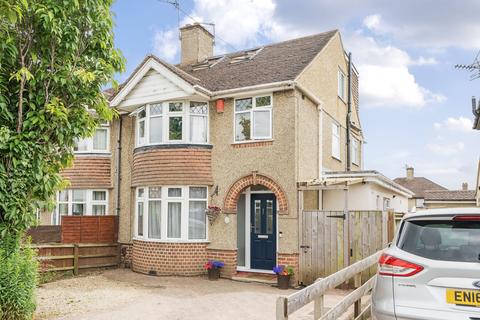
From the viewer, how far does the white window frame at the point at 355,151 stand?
63.8ft

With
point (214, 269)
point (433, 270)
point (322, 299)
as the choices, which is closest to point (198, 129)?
point (214, 269)

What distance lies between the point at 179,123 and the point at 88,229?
15.9 ft

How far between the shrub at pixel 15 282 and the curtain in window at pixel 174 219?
6.10 m

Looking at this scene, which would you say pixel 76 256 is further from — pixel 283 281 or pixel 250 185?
pixel 283 281

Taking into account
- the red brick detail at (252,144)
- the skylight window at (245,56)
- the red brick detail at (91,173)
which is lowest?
the red brick detail at (91,173)

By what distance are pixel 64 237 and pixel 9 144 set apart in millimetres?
8617

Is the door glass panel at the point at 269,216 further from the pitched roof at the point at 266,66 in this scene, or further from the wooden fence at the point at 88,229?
the wooden fence at the point at 88,229

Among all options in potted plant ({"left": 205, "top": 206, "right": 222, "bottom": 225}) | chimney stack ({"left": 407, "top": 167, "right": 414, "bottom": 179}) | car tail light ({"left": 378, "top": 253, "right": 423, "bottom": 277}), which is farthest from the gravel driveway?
chimney stack ({"left": 407, "top": 167, "right": 414, "bottom": 179})

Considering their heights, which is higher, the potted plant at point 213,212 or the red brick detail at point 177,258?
the potted plant at point 213,212

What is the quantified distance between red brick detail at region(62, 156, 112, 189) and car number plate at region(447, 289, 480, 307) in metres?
13.5

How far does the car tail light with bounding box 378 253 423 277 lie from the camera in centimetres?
411

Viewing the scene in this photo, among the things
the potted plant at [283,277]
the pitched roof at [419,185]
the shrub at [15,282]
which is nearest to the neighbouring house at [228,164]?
the potted plant at [283,277]

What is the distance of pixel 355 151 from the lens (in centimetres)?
1998

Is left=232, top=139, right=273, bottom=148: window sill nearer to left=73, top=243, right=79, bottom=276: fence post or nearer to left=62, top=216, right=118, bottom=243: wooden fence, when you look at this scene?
left=62, top=216, right=118, bottom=243: wooden fence
